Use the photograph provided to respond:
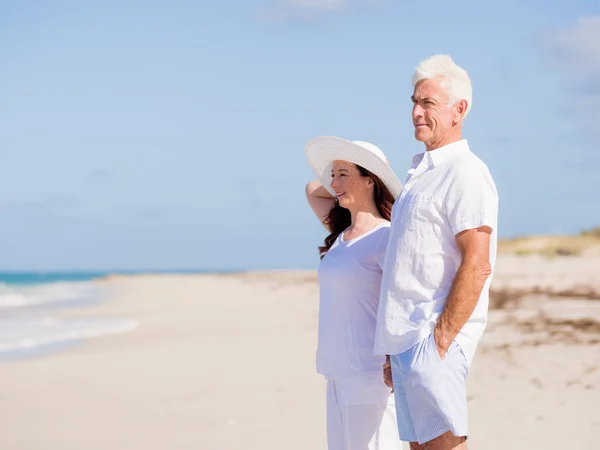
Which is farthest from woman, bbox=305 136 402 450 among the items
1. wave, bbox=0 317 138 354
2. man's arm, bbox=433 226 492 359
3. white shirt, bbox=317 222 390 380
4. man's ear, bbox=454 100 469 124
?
wave, bbox=0 317 138 354

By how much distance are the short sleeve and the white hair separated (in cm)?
28

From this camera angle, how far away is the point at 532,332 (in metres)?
11.1

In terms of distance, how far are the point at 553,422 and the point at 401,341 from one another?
12.1 feet

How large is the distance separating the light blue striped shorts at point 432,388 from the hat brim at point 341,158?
930 mm

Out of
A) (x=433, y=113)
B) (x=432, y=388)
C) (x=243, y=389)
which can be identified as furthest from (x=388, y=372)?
(x=243, y=389)

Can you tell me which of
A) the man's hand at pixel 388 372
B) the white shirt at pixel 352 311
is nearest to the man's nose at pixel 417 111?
the white shirt at pixel 352 311

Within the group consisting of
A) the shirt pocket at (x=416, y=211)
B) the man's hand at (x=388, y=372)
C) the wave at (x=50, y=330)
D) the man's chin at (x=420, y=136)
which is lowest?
the man's hand at (x=388, y=372)

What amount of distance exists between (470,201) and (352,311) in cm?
81

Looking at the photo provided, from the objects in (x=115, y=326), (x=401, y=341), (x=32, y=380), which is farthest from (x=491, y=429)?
(x=115, y=326)

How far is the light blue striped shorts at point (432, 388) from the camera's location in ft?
9.48

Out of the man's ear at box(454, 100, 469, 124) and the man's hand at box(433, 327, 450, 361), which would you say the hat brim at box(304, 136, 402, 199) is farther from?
the man's hand at box(433, 327, 450, 361)

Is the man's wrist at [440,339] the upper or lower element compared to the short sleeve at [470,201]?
lower

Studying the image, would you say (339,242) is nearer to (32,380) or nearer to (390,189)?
(390,189)

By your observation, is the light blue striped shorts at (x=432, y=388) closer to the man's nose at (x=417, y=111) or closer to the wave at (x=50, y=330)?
the man's nose at (x=417, y=111)
